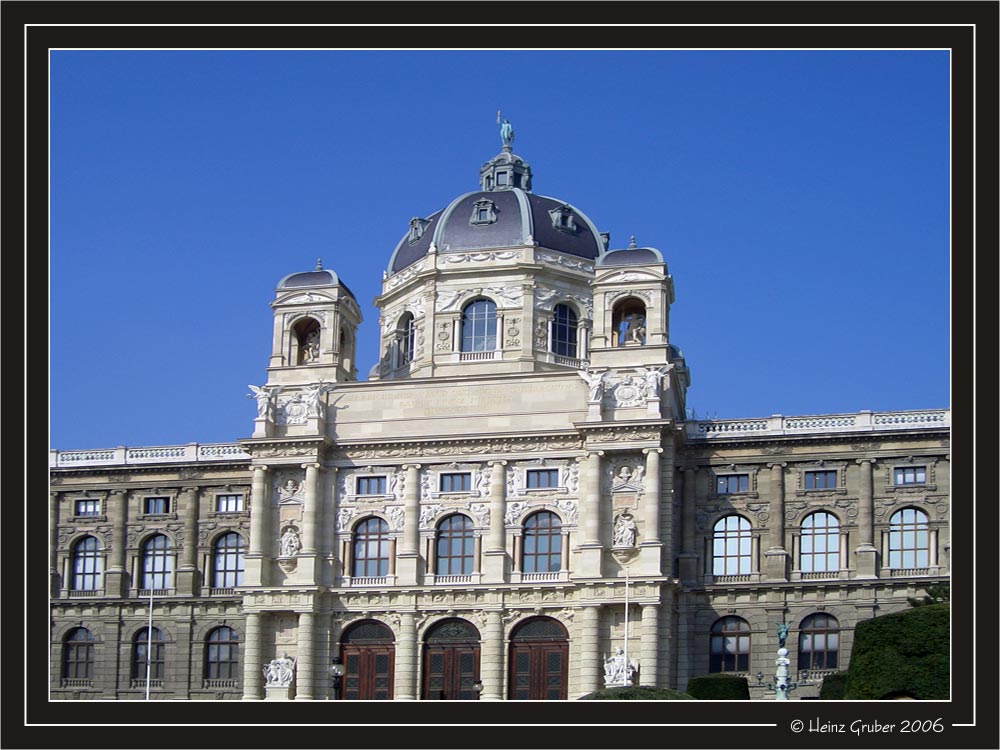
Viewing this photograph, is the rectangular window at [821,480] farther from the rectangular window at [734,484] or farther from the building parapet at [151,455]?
the building parapet at [151,455]

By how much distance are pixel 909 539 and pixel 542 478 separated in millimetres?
14315

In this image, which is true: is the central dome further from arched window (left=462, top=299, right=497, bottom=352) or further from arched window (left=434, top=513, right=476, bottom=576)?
arched window (left=434, top=513, right=476, bottom=576)

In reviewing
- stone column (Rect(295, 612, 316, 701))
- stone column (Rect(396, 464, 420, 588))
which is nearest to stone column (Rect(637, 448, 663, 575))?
stone column (Rect(396, 464, 420, 588))

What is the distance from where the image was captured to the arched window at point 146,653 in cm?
6950

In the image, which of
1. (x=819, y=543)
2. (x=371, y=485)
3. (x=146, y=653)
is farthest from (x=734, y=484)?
(x=146, y=653)

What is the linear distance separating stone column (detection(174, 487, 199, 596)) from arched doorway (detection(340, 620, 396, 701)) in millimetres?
9014

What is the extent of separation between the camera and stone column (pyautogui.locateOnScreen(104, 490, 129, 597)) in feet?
232

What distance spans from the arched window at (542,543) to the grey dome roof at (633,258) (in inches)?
411

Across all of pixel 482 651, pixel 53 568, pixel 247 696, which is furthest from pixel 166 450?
pixel 482 651

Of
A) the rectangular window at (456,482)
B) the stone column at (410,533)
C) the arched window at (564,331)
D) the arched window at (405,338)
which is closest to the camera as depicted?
the stone column at (410,533)

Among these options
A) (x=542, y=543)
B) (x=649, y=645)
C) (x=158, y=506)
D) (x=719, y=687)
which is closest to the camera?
(x=719, y=687)

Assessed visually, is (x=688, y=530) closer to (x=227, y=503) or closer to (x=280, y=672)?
(x=280, y=672)

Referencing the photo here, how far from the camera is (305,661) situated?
208 ft

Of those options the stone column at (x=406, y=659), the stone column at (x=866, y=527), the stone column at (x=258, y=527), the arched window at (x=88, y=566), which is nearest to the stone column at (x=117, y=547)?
the arched window at (x=88, y=566)
